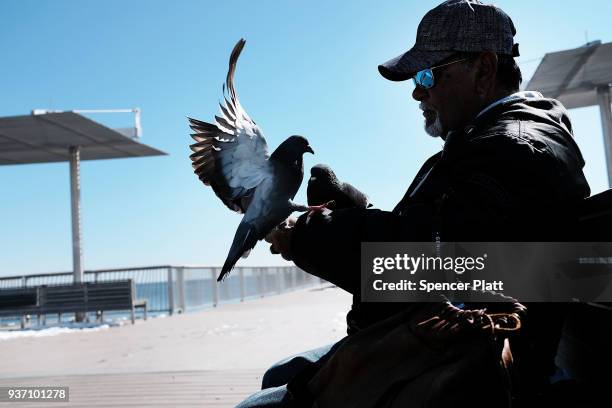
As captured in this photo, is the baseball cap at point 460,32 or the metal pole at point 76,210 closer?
the baseball cap at point 460,32

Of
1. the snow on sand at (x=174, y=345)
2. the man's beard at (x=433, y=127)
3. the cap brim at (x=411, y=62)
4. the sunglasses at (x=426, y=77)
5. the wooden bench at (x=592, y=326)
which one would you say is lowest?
the snow on sand at (x=174, y=345)

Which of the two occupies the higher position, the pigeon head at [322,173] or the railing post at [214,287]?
the pigeon head at [322,173]

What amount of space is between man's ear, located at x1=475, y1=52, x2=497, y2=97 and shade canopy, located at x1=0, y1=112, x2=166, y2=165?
1197 cm

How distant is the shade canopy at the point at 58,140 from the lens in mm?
12586

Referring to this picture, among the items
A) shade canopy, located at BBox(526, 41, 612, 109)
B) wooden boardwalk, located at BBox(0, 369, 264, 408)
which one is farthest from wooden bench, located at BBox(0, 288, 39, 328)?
shade canopy, located at BBox(526, 41, 612, 109)

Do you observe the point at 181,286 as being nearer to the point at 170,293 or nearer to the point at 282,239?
the point at 170,293

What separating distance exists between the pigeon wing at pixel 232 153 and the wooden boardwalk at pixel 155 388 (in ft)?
8.94

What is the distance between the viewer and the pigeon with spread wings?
183 cm

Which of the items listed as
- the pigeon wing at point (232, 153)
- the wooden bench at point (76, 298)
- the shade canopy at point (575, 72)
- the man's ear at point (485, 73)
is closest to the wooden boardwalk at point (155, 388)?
the pigeon wing at point (232, 153)

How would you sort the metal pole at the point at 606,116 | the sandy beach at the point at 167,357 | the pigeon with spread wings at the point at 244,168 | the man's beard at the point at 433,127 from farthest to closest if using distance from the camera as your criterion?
the metal pole at the point at 606,116 → the sandy beach at the point at 167,357 → the pigeon with spread wings at the point at 244,168 → the man's beard at the point at 433,127

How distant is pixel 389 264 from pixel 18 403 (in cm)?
442

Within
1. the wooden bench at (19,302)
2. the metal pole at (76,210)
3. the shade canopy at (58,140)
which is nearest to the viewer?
the wooden bench at (19,302)

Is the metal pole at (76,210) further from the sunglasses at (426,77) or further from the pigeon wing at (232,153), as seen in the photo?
the sunglasses at (426,77)

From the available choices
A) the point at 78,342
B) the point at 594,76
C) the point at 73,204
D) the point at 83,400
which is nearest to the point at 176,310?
the point at 73,204
